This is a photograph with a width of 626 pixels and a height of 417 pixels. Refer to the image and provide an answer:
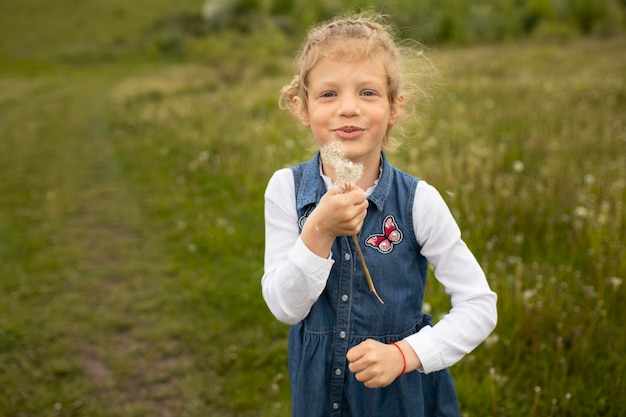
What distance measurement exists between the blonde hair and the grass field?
1313 mm

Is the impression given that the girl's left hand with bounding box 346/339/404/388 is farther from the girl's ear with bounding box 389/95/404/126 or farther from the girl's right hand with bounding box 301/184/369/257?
the girl's ear with bounding box 389/95/404/126

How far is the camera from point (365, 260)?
1.88 metres

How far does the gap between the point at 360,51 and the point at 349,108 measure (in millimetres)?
242

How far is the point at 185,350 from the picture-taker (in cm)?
416

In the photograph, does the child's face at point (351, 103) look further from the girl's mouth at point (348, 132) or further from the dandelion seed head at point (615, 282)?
the dandelion seed head at point (615, 282)

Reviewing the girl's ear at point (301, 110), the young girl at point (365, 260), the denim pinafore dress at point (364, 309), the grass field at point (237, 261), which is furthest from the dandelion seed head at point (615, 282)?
the girl's ear at point (301, 110)

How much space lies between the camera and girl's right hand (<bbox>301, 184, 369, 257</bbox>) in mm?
1551

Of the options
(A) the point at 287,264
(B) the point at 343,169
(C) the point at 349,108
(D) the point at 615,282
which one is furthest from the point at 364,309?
(D) the point at 615,282

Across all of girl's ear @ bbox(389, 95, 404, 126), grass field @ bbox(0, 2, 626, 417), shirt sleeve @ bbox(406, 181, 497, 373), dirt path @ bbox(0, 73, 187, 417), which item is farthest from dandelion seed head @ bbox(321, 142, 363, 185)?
dirt path @ bbox(0, 73, 187, 417)

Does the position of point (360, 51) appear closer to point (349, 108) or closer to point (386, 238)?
point (349, 108)

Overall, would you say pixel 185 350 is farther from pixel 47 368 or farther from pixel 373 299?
pixel 373 299

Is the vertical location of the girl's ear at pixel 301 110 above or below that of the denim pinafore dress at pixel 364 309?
above

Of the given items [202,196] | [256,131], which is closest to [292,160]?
[202,196]

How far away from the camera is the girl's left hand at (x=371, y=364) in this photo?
61.8 inches
